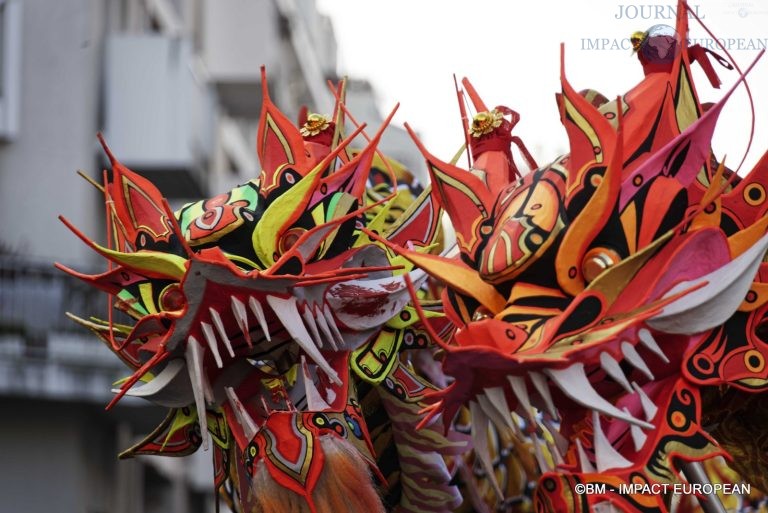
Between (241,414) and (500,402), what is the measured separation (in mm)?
2265

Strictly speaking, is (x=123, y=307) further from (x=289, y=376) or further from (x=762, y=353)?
(x=762, y=353)

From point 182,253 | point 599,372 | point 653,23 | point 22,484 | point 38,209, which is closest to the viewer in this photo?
point 599,372

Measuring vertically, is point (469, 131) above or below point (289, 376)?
above

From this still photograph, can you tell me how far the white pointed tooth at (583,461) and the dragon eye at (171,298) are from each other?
106 inches

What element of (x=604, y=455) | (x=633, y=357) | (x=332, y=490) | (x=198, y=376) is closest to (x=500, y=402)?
(x=604, y=455)

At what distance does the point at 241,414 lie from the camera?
1098cm

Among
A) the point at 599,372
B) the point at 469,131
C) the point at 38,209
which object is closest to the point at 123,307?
the point at 469,131

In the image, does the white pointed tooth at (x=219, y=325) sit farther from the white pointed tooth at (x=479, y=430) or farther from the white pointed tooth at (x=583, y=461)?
the white pointed tooth at (x=583, y=461)

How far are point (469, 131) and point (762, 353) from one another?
233 centimetres

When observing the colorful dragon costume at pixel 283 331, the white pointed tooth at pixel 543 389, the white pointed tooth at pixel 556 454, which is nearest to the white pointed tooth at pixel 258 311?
the colorful dragon costume at pixel 283 331

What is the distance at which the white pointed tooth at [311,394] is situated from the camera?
11.0m

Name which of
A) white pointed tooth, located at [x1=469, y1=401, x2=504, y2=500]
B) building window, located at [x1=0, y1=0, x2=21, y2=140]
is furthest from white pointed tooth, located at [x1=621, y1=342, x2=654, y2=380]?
building window, located at [x1=0, y1=0, x2=21, y2=140]

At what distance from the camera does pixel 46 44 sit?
66.4ft

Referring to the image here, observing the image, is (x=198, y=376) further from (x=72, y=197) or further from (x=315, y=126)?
(x=72, y=197)
